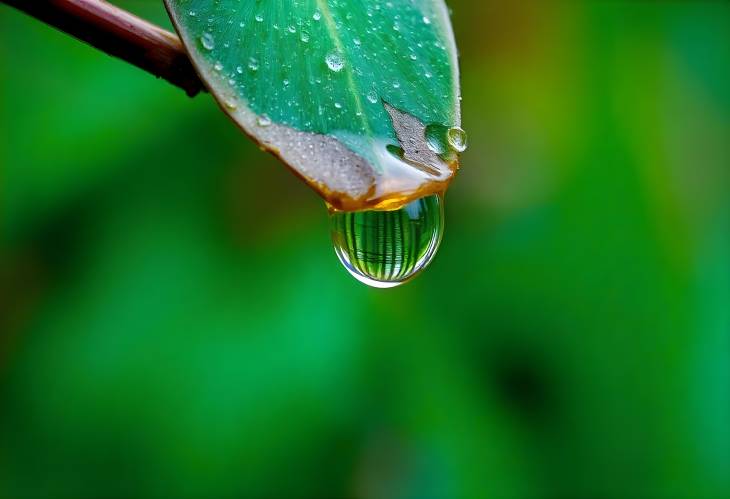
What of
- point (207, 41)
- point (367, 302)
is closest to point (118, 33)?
point (207, 41)

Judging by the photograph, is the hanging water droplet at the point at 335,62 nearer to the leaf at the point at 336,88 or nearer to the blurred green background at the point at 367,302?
the leaf at the point at 336,88

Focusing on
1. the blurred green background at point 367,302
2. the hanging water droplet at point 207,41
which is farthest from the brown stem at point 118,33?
the blurred green background at point 367,302

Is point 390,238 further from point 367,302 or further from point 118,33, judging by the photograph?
point 367,302

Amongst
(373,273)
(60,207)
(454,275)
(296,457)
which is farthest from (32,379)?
(373,273)

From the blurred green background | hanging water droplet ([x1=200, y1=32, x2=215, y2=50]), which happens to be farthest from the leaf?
the blurred green background

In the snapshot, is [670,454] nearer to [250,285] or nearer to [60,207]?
[250,285]

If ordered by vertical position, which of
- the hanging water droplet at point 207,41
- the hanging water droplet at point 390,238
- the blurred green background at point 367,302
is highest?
the hanging water droplet at point 207,41
